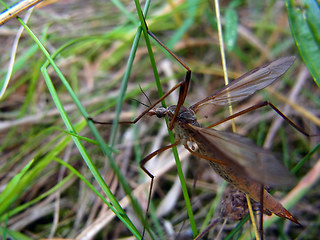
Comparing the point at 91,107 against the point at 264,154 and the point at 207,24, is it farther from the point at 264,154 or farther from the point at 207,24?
the point at 264,154

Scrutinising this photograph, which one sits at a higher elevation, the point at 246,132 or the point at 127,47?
the point at 127,47

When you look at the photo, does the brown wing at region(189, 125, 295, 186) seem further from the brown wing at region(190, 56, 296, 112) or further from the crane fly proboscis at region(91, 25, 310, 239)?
the brown wing at region(190, 56, 296, 112)

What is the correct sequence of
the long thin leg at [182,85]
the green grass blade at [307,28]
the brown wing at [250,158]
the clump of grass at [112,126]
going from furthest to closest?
the clump of grass at [112,126], the green grass blade at [307,28], the long thin leg at [182,85], the brown wing at [250,158]

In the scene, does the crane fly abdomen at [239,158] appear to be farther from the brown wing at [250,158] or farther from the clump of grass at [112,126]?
the clump of grass at [112,126]

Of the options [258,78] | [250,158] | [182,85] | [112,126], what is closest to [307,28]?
[258,78]

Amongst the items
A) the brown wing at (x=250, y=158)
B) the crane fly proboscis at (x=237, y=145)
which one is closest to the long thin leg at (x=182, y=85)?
the crane fly proboscis at (x=237, y=145)

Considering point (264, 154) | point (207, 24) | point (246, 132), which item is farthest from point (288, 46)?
point (264, 154)

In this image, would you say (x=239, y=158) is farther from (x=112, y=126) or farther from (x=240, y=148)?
(x=112, y=126)
